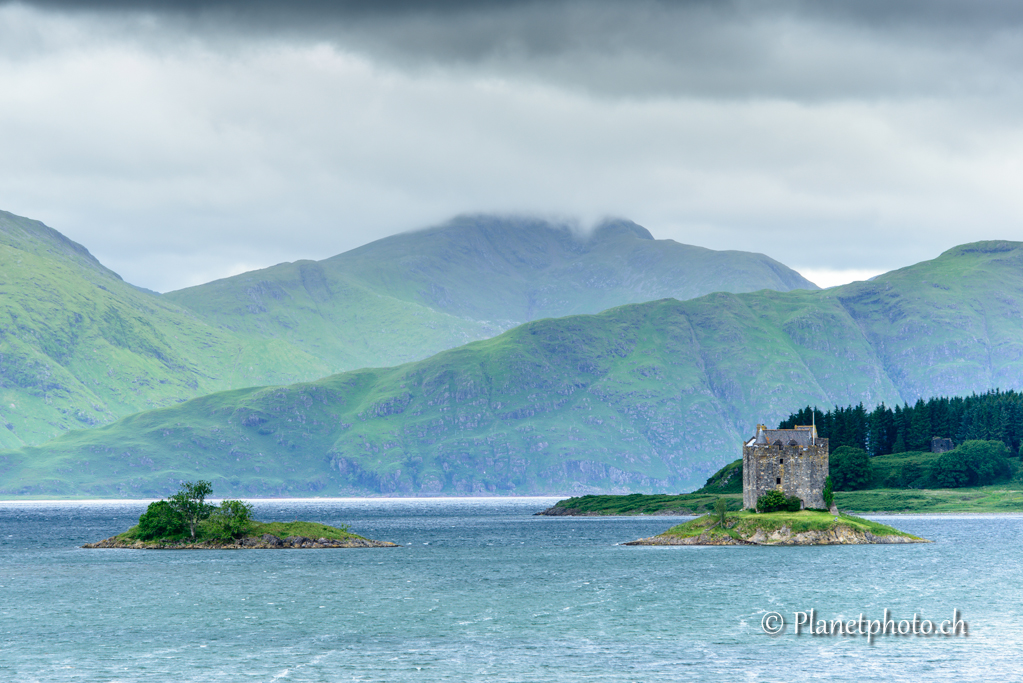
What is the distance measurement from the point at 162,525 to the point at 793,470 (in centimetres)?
10141

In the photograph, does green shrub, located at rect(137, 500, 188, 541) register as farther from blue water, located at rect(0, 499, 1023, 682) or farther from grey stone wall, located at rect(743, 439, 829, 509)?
grey stone wall, located at rect(743, 439, 829, 509)

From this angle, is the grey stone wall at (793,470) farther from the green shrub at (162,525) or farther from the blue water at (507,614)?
the green shrub at (162,525)

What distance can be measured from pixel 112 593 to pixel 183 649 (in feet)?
133

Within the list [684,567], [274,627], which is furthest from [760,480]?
[274,627]

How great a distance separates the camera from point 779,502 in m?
161

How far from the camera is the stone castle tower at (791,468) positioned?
522ft

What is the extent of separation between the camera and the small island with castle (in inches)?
6225

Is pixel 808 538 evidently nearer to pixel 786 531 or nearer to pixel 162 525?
pixel 786 531

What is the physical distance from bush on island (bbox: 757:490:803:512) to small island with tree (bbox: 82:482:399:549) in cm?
6523

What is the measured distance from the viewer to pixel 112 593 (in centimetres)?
11050

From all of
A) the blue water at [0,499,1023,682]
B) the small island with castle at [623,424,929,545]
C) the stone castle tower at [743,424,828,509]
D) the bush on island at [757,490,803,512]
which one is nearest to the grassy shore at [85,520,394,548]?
the blue water at [0,499,1023,682]

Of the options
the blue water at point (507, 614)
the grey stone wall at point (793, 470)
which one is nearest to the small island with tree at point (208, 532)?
the blue water at point (507, 614)

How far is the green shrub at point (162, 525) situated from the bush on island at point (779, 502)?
309 ft

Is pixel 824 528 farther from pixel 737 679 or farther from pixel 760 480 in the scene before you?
pixel 737 679
